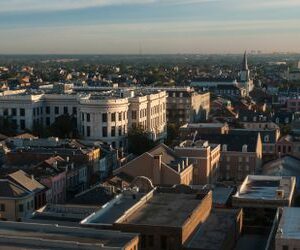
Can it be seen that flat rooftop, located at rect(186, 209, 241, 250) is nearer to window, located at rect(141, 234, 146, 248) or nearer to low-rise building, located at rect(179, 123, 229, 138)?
window, located at rect(141, 234, 146, 248)

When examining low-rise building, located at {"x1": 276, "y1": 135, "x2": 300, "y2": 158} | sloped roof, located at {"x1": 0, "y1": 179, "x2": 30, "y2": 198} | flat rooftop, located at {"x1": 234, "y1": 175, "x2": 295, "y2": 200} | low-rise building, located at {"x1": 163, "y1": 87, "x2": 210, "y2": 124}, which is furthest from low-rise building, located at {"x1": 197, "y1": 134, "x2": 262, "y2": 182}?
low-rise building, located at {"x1": 163, "y1": 87, "x2": 210, "y2": 124}

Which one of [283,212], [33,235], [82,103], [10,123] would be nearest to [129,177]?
[283,212]

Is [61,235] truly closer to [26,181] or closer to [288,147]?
[26,181]

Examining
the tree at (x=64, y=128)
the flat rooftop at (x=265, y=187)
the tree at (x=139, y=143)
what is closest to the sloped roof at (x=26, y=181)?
the flat rooftop at (x=265, y=187)

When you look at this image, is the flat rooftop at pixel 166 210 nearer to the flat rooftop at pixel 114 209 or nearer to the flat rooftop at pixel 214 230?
the flat rooftop at pixel 114 209

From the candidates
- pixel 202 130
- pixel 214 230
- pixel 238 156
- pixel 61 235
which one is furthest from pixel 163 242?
pixel 202 130

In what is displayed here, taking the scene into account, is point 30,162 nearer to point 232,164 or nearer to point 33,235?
point 232,164
